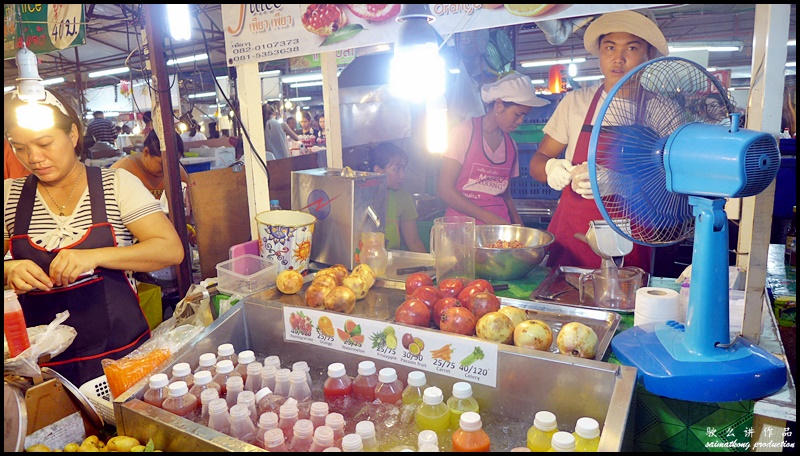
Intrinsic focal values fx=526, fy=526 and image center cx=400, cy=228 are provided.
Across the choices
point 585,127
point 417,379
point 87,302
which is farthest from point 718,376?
point 87,302

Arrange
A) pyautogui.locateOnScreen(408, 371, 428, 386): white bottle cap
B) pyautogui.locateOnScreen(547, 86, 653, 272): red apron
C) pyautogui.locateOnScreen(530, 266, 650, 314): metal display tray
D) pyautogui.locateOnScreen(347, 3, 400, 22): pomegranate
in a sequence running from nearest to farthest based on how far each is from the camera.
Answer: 1. pyautogui.locateOnScreen(408, 371, 428, 386): white bottle cap
2. pyautogui.locateOnScreen(530, 266, 650, 314): metal display tray
3. pyautogui.locateOnScreen(347, 3, 400, 22): pomegranate
4. pyautogui.locateOnScreen(547, 86, 653, 272): red apron

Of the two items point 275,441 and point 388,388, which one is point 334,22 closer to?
point 388,388

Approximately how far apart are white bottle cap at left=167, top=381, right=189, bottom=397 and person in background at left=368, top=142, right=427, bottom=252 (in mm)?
2437

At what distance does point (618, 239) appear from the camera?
79.7 inches

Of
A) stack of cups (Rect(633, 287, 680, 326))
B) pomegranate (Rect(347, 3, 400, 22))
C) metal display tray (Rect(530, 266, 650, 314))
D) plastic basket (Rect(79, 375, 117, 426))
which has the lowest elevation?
plastic basket (Rect(79, 375, 117, 426))

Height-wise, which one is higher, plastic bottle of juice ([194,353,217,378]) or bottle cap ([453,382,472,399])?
bottle cap ([453,382,472,399])

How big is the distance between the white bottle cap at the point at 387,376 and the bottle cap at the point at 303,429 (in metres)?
0.27

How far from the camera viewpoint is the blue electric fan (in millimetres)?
1253

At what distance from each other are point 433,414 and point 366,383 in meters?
0.27

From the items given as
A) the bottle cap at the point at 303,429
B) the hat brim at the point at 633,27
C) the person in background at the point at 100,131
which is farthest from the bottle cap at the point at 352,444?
the person in background at the point at 100,131

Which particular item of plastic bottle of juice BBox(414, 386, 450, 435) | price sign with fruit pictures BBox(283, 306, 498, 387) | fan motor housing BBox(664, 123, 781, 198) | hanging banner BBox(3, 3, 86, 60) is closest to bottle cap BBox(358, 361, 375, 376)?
price sign with fruit pictures BBox(283, 306, 498, 387)

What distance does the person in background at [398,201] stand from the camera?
4.03 m

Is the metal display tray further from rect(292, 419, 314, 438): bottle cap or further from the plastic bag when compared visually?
the plastic bag

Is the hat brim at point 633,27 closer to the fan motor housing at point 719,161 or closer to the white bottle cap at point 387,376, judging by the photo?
the fan motor housing at point 719,161
